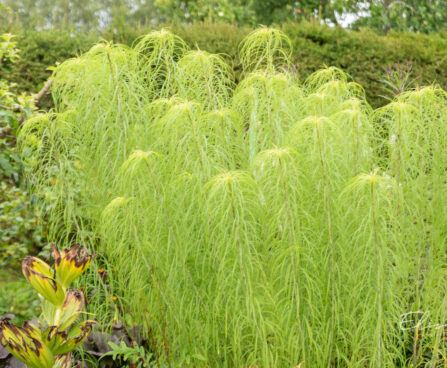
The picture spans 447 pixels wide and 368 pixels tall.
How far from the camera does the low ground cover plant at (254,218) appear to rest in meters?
2.44

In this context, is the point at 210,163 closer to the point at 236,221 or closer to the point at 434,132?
the point at 236,221

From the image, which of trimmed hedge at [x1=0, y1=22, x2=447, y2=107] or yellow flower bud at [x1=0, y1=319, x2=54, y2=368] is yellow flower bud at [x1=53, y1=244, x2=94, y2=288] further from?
trimmed hedge at [x1=0, y1=22, x2=447, y2=107]

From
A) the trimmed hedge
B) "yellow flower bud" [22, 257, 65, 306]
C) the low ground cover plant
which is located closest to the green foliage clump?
the low ground cover plant

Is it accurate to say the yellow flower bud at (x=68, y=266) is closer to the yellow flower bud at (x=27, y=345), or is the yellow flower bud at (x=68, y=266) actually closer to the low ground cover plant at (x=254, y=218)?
the yellow flower bud at (x=27, y=345)

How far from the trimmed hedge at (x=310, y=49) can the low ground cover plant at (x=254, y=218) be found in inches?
164

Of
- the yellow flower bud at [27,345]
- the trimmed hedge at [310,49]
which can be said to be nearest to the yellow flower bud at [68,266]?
the yellow flower bud at [27,345]

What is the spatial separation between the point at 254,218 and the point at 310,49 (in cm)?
554

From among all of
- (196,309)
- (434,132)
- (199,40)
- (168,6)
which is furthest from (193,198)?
(168,6)

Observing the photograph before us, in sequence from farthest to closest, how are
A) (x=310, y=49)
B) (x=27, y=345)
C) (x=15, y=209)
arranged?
1. (x=310, y=49)
2. (x=15, y=209)
3. (x=27, y=345)

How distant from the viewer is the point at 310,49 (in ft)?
24.9

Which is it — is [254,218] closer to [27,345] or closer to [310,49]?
[27,345]

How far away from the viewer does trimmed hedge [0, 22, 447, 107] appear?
7.13 metres

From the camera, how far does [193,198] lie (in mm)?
2539

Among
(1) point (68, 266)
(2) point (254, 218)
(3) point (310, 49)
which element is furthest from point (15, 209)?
(3) point (310, 49)
